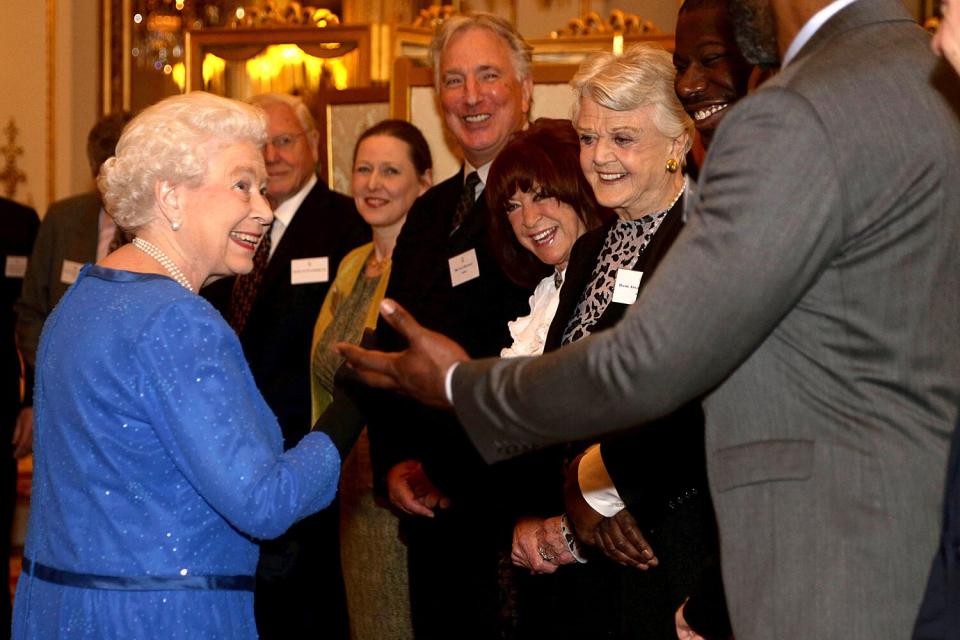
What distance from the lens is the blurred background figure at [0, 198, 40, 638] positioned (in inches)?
209

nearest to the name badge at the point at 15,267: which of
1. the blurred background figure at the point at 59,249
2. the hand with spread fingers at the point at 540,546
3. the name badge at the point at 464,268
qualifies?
the blurred background figure at the point at 59,249

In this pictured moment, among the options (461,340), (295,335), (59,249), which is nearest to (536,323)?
(461,340)

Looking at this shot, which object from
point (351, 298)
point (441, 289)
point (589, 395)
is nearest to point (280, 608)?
point (351, 298)

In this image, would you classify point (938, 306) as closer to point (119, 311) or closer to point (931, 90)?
point (931, 90)

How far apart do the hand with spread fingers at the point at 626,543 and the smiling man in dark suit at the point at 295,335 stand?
1.79 metres

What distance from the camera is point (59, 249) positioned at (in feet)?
17.8

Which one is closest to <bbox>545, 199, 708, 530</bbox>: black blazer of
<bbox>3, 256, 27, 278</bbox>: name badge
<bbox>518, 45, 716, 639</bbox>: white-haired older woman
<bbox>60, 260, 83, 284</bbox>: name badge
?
<bbox>518, 45, 716, 639</bbox>: white-haired older woman

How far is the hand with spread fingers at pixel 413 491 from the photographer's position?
3658 mm

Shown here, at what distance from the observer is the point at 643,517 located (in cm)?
278

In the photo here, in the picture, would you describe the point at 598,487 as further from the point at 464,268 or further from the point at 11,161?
the point at 11,161

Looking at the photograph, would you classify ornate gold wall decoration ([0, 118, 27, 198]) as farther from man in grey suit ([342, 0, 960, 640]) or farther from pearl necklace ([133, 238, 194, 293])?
man in grey suit ([342, 0, 960, 640])

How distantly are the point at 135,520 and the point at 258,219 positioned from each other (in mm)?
701

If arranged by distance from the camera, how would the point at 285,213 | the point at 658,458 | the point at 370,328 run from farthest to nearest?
the point at 285,213, the point at 370,328, the point at 658,458

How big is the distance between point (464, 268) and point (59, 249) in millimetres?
2443
